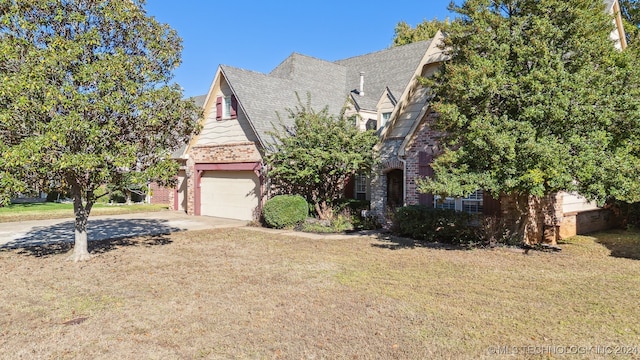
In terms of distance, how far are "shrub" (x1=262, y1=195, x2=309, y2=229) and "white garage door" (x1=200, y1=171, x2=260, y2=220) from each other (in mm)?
2497

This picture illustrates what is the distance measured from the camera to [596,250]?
11.5 m

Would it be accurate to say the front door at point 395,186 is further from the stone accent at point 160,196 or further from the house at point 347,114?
the stone accent at point 160,196

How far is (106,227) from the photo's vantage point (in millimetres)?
17062

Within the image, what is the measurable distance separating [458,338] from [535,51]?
729 centimetres

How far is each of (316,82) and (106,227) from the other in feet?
40.1

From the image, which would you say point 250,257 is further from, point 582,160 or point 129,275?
point 582,160

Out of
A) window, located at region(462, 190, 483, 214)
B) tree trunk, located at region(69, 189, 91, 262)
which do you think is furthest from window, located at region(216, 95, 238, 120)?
window, located at region(462, 190, 483, 214)

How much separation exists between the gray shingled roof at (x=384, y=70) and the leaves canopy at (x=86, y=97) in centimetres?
1044

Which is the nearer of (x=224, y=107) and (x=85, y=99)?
(x=85, y=99)

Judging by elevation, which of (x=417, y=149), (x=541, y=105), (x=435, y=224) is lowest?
(x=435, y=224)

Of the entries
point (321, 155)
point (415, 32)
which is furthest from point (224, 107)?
point (415, 32)

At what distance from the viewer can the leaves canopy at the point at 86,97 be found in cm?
854

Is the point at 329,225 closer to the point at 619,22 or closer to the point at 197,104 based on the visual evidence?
the point at 619,22

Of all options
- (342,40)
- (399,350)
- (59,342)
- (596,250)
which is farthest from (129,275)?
(342,40)
